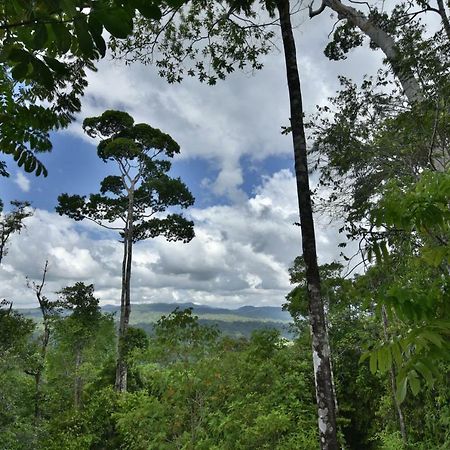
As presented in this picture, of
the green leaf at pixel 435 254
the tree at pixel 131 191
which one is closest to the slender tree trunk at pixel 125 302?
the tree at pixel 131 191

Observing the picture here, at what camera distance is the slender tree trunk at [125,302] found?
1555cm

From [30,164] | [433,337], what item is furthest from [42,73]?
[30,164]

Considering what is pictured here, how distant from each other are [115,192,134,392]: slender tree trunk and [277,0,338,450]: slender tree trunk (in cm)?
1284

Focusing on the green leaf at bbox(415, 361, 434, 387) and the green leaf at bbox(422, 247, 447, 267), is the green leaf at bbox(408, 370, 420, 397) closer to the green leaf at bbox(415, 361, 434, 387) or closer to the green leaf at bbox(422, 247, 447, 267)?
the green leaf at bbox(415, 361, 434, 387)

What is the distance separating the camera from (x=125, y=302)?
17.1 meters

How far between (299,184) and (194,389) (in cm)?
484

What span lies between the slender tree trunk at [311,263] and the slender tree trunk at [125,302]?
12.8 meters

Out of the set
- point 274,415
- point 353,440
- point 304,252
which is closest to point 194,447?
point 274,415

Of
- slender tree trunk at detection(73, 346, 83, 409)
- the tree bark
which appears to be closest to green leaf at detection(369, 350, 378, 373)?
the tree bark

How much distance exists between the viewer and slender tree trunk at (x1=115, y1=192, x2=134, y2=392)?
15.5 m

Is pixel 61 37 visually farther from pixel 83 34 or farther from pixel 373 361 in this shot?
pixel 373 361

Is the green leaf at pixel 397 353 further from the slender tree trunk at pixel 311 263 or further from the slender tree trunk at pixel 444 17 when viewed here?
the slender tree trunk at pixel 444 17

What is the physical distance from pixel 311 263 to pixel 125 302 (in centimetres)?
1431

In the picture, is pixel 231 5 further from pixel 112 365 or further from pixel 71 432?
pixel 112 365
